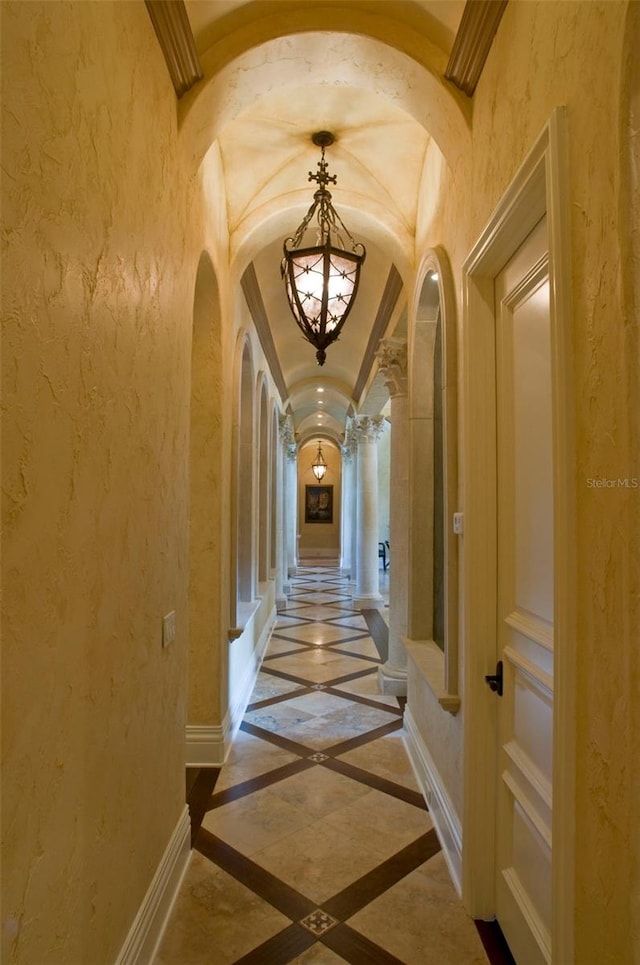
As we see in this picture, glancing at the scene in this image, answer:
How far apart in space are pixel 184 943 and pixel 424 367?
3.28m

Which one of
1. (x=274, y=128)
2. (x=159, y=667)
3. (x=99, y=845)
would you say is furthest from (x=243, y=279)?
(x=99, y=845)

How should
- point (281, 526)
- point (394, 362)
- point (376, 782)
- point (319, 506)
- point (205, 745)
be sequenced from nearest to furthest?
point (376, 782)
point (205, 745)
point (394, 362)
point (281, 526)
point (319, 506)

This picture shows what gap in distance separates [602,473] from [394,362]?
4.11 meters

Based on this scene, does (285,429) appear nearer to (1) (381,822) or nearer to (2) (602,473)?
(1) (381,822)

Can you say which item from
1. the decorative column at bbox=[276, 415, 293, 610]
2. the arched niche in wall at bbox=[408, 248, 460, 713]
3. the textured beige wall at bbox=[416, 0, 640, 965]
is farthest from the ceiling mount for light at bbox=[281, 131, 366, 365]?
the decorative column at bbox=[276, 415, 293, 610]

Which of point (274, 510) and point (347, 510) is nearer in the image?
point (274, 510)

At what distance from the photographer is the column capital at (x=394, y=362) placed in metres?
5.03

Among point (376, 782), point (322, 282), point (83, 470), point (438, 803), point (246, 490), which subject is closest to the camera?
point (83, 470)

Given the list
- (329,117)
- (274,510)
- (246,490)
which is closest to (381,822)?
(246,490)

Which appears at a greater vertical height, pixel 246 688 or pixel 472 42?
pixel 472 42

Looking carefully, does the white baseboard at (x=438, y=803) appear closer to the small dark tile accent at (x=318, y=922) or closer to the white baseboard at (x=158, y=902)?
the small dark tile accent at (x=318, y=922)

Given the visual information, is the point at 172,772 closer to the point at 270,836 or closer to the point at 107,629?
the point at 270,836

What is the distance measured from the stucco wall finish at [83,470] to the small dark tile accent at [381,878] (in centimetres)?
78

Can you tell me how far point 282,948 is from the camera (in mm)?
2039
